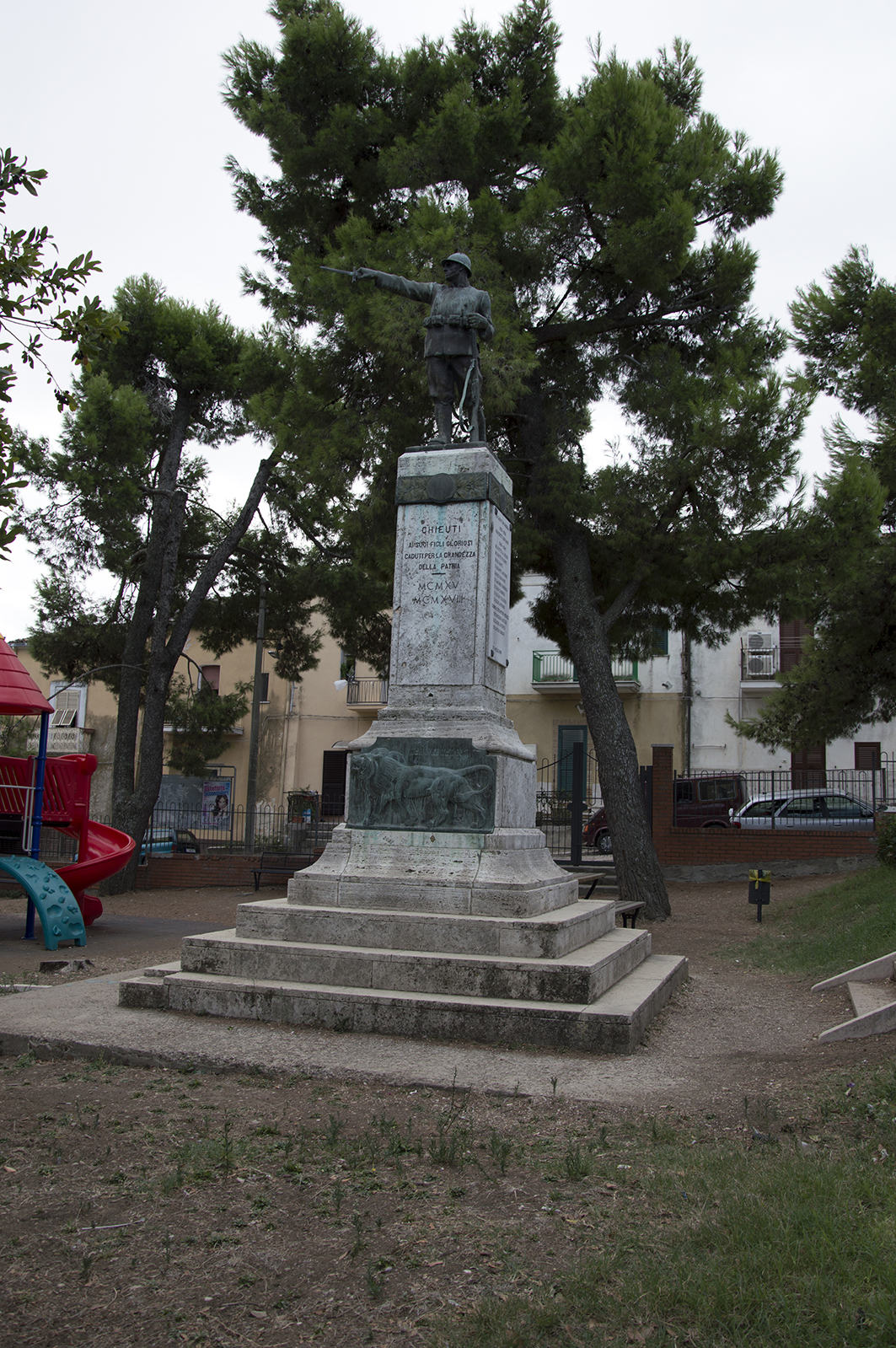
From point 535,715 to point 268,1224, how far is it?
26021 millimetres

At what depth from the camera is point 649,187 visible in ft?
39.1

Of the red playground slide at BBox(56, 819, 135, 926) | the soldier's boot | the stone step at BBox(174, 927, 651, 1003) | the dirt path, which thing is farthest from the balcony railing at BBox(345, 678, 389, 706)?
the stone step at BBox(174, 927, 651, 1003)

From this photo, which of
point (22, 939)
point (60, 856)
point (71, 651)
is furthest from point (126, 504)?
point (22, 939)

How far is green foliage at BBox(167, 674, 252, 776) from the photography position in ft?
61.6

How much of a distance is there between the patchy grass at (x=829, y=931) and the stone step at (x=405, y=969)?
311 cm

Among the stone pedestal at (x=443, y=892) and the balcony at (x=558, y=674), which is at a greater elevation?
the balcony at (x=558, y=674)

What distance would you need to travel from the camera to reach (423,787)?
21.7 feet

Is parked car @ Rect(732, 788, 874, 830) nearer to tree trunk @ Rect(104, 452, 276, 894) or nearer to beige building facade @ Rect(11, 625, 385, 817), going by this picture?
tree trunk @ Rect(104, 452, 276, 894)

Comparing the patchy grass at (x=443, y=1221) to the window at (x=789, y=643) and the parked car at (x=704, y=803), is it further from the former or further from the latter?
the window at (x=789, y=643)

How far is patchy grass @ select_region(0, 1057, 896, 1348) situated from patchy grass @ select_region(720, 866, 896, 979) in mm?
4445

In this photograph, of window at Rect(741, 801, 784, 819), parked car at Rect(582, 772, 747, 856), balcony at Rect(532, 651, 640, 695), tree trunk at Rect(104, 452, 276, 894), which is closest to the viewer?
tree trunk at Rect(104, 452, 276, 894)

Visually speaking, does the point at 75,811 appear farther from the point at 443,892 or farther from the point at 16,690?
the point at 443,892

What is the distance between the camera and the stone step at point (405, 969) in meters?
5.38

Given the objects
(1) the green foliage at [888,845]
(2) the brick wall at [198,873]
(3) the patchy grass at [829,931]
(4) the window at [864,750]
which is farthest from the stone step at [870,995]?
(4) the window at [864,750]
